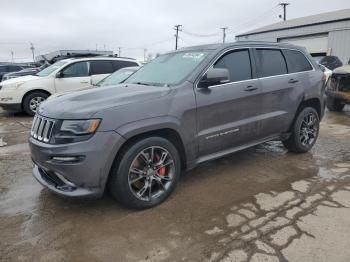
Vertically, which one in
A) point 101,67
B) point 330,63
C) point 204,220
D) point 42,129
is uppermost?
point 330,63

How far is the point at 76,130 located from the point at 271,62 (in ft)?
10.3

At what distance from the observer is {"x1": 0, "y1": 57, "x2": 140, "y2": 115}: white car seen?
985 centimetres

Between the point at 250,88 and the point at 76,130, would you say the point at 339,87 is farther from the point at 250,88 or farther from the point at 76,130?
the point at 76,130

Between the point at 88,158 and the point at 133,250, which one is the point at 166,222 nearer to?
the point at 133,250

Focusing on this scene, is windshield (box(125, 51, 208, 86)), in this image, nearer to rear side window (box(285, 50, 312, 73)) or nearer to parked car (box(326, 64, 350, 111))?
rear side window (box(285, 50, 312, 73))

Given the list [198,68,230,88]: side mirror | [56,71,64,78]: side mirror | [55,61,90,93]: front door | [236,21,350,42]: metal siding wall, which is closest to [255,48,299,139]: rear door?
[198,68,230,88]: side mirror

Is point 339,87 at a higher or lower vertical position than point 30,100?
higher

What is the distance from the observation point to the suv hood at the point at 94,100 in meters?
3.33

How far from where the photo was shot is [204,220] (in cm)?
342

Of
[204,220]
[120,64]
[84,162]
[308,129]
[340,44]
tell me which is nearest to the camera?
[84,162]

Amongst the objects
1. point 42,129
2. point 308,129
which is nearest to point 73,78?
point 42,129

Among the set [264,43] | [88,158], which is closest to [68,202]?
[88,158]

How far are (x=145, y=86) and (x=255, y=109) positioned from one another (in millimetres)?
1571

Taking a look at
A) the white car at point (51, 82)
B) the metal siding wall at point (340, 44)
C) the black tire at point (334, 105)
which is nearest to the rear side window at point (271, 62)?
the black tire at point (334, 105)
